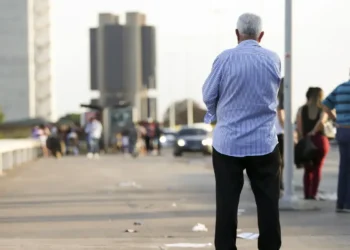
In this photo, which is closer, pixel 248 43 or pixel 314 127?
pixel 248 43

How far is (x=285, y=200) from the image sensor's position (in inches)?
490

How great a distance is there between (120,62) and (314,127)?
125 m

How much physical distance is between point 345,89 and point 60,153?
29.1 metres

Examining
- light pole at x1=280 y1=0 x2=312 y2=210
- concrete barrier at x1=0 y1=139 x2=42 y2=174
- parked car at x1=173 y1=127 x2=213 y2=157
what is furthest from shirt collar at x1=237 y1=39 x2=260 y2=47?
parked car at x1=173 y1=127 x2=213 y2=157

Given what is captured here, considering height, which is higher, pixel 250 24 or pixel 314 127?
pixel 250 24

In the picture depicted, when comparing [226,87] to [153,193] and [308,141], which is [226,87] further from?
[153,193]

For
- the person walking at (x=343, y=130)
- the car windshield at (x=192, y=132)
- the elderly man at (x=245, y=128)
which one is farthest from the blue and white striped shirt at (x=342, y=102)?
the car windshield at (x=192, y=132)

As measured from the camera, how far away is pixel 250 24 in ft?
22.1

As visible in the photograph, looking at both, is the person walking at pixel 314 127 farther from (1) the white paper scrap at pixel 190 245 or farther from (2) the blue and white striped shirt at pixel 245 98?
(2) the blue and white striped shirt at pixel 245 98

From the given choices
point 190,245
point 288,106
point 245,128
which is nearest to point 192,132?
point 288,106

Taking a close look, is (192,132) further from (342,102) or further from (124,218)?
(124,218)

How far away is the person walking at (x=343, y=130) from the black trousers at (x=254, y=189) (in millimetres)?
5181

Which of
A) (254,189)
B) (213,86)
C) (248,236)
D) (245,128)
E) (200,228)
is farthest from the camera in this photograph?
(200,228)

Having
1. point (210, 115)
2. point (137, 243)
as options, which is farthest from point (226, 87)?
point (137, 243)
